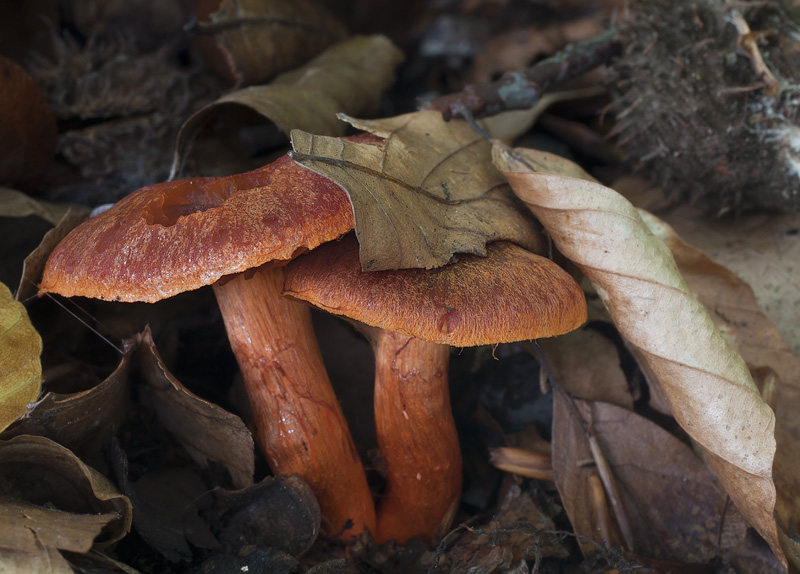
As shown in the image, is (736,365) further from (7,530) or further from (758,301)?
(7,530)

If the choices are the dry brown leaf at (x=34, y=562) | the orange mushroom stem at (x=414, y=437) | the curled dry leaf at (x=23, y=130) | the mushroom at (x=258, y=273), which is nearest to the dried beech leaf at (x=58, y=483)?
the dry brown leaf at (x=34, y=562)

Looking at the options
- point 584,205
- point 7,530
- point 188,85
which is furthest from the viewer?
point 188,85

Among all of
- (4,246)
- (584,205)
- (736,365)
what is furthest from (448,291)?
(4,246)

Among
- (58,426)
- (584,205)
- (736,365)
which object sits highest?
(584,205)

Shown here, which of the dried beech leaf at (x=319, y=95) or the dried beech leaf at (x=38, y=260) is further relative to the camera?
the dried beech leaf at (x=319, y=95)

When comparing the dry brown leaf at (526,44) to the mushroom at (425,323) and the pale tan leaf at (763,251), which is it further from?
the mushroom at (425,323)

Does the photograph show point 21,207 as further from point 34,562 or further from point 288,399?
point 34,562

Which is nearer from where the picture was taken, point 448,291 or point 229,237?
point 229,237

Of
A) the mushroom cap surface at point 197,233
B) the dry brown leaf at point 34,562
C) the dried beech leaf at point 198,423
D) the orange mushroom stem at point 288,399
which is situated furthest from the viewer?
the orange mushroom stem at point 288,399

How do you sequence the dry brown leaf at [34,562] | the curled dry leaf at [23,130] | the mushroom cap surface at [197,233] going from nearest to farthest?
the dry brown leaf at [34,562] → the mushroom cap surface at [197,233] → the curled dry leaf at [23,130]
